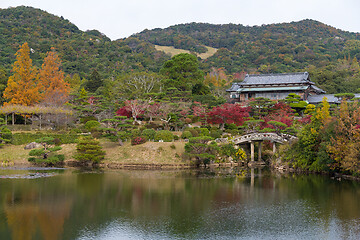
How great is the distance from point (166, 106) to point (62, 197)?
25286mm

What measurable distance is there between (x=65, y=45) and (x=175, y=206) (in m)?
83.7

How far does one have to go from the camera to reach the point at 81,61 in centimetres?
9388

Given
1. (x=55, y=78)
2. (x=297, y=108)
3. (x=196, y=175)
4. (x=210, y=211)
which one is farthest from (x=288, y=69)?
(x=210, y=211)

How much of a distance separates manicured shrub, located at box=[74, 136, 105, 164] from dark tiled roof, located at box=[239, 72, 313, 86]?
29.8m

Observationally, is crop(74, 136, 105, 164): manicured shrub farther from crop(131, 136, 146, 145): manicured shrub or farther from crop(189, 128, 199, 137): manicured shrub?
crop(189, 128, 199, 137): manicured shrub

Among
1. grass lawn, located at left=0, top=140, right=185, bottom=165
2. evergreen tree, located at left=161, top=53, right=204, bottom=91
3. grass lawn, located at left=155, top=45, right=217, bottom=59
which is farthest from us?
grass lawn, located at left=155, top=45, right=217, bottom=59

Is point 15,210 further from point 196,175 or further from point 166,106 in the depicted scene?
point 166,106

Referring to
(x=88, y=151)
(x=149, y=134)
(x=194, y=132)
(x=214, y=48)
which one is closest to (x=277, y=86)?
(x=194, y=132)

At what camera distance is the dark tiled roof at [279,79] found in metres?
58.8

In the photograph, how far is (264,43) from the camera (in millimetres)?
128250

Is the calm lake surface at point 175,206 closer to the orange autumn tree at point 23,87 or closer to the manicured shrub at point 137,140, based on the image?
the manicured shrub at point 137,140

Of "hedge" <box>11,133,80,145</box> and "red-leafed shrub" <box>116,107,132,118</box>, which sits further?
"red-leafed shrub" <box>116,107,132,118</box>

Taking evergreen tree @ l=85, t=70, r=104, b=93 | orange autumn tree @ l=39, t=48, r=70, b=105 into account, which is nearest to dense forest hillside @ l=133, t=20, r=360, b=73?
evergreen tree @ l=85, t=70, r=104, b=93

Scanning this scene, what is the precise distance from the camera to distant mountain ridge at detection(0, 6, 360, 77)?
93.1m
